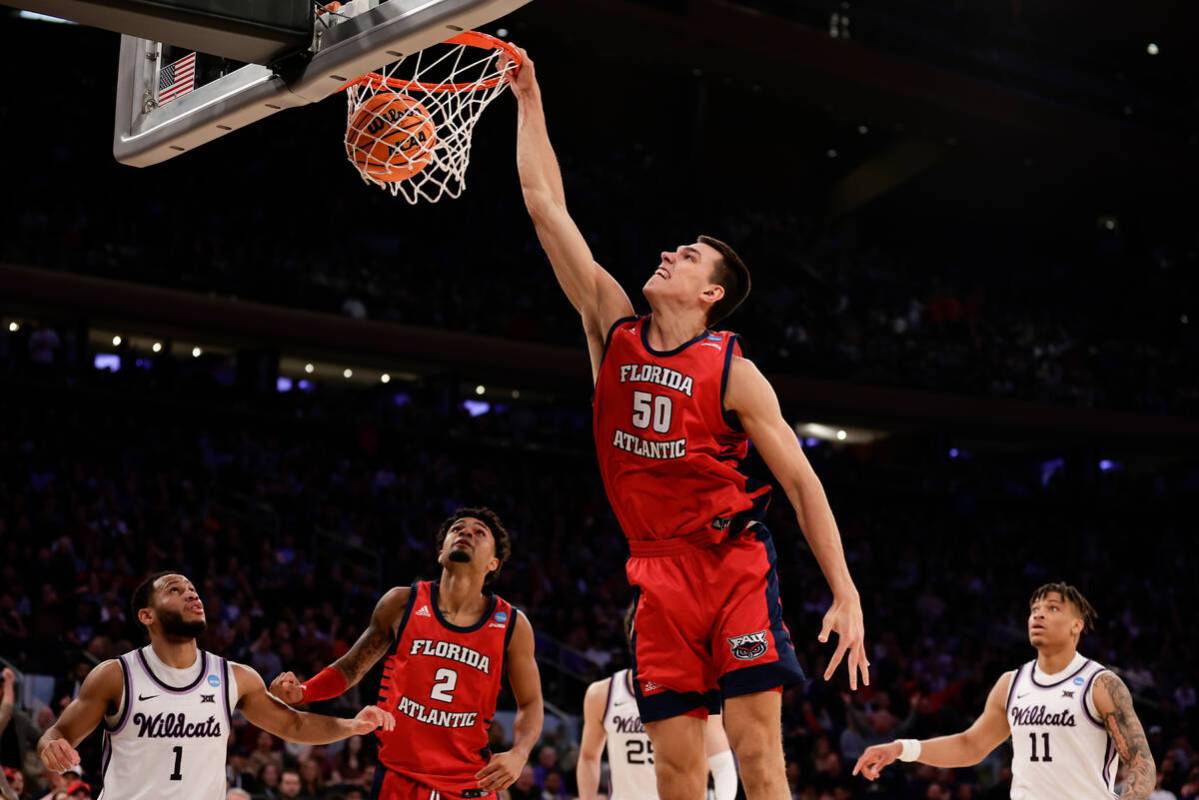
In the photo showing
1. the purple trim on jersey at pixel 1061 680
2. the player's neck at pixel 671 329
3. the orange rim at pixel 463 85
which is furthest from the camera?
the purple trim on jersey at pixel 1061 680

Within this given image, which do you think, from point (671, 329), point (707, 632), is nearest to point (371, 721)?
point (707, 632)

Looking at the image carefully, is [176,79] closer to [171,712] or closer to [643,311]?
[171,712]

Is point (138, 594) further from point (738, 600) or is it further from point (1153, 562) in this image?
point (1153, 562)

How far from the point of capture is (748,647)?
4.13m

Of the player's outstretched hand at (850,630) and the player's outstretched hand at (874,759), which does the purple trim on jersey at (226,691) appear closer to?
the player's outstretched hand at (874,759)

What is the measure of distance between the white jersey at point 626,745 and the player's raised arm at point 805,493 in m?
4.30

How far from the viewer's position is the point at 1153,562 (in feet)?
75.6

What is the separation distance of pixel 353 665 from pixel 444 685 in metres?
0.41

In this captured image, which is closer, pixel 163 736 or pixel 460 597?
pixel 163 736

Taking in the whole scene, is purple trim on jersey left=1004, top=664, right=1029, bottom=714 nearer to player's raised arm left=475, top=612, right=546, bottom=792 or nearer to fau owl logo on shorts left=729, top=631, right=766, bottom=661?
player's raised arm left=475, top=612, right=546, bottom=792

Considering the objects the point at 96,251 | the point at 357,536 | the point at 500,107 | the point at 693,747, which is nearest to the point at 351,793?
the point at 693,747

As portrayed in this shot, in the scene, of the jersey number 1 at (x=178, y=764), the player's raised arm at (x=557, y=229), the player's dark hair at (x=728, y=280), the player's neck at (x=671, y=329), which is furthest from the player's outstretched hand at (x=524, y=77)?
the jersey number 1 at (x=178, y=764)

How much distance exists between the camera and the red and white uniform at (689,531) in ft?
13.7

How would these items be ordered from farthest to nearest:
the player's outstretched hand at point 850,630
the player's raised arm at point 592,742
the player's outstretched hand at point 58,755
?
the player's raised arm at point 592,742 < the player's outstretched hand at point 58,755 < the player's outstretched hand at point 850,630
